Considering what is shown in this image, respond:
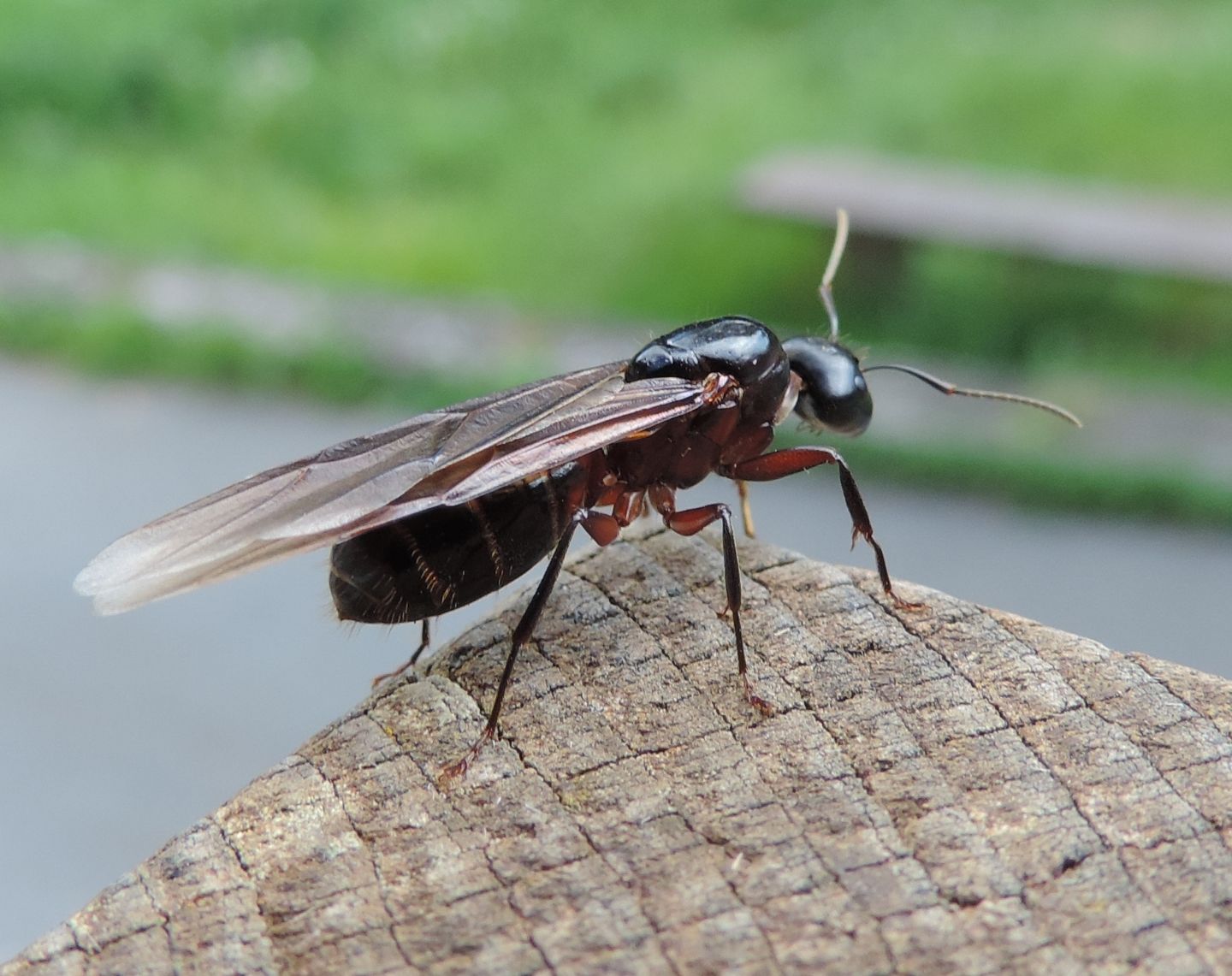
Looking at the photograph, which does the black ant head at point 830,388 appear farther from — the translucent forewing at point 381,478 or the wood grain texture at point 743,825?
the wood grain texture at point 743,825

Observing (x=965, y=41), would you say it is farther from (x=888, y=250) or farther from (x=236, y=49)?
(x=236, y=49)

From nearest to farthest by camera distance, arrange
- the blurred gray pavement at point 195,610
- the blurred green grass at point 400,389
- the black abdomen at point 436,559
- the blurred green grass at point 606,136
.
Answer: the black abdomen at point 436,559 < the blurred gray pavement at point 195,610 < the blurred green grass at point 400,389 < the blurred green grass at point 606,136

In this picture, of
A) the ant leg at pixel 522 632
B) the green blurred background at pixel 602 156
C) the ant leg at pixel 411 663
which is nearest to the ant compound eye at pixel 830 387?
the ant leg at pixel 522 632

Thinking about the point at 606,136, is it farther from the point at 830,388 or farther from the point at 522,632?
the point at 522,632

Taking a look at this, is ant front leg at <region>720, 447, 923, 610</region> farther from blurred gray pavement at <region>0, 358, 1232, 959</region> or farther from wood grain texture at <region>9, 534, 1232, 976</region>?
blurred gray pavement at <region>0, 358, 1232, 959</region>

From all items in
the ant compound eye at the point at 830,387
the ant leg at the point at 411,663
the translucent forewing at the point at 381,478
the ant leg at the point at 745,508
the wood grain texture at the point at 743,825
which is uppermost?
the translucent forewing at the point at 381,478

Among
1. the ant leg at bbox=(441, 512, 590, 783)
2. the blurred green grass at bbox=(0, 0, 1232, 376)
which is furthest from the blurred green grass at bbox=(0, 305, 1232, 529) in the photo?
the ant leg at bbox=(441, 512, 590, 783)

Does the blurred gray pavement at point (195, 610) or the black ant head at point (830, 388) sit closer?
the black ant head at point (830, 388)

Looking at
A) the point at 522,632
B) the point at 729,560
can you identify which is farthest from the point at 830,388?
the point at 522,632
